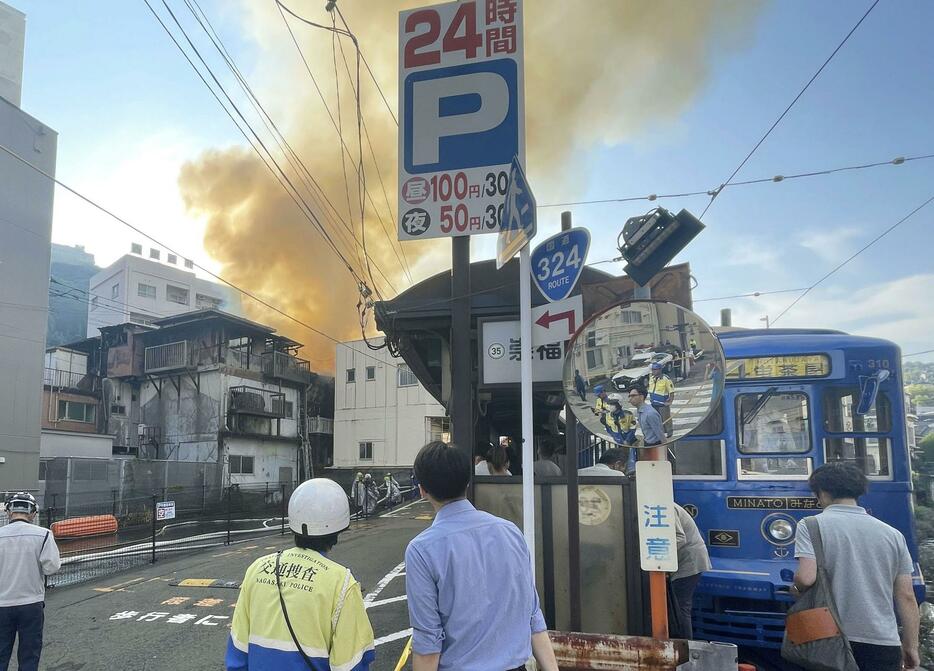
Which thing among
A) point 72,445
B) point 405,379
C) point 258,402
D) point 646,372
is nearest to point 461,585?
point 646,372

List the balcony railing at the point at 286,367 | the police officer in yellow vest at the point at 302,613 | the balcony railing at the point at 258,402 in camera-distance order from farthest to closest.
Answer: the balcony railing at the point at 286,367 → the balcony railing at the point at 258,402 → the police officer in yellow vest at the point at 302,613

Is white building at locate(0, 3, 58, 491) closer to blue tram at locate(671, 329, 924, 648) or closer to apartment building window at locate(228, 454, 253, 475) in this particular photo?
apartment building window at locate(228, 454, 253, 475)

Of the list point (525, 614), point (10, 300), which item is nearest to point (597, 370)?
point (525, 614)

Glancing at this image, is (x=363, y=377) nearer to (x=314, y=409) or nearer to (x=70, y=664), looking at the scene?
(x=314, y=409)

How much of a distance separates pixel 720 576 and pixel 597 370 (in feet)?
9.46

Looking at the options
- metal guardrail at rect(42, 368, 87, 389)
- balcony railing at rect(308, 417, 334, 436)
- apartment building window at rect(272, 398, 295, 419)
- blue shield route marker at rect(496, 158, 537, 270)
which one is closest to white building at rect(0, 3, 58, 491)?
metal guardrail at rect(42, 368, 87, 389)

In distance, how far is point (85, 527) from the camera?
15.9 meters

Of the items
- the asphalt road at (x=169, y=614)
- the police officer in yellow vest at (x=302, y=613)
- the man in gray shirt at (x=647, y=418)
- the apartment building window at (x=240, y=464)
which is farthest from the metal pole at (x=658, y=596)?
the apartment building window at (x=240, y=464)

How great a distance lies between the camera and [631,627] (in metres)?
4.36

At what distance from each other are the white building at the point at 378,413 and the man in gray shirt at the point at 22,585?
26635mm

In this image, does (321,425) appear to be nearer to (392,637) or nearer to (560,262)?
(392,637)

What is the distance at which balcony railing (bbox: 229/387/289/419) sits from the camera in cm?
3041

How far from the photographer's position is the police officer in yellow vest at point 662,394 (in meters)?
3.60

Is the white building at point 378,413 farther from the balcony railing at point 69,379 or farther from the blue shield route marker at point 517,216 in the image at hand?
the blue shield route marker at point 517,216
